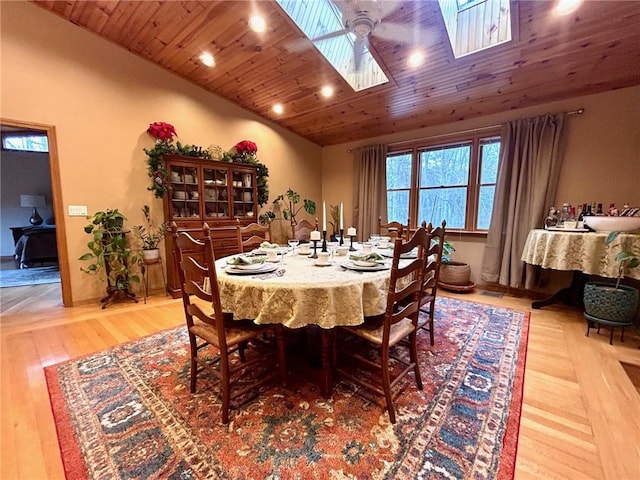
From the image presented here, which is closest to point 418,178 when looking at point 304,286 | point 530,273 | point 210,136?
point 530,273

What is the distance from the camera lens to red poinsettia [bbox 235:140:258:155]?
4086mm

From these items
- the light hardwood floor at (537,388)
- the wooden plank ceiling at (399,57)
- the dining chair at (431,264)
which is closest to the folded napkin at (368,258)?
the dining chair at (431,264)

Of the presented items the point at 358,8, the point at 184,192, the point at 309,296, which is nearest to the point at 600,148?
the point at 358,8

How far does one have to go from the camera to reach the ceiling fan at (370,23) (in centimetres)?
178

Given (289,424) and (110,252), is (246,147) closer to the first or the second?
(110,252)

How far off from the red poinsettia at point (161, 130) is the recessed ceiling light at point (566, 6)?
13.1 ft

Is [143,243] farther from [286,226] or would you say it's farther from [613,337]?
[613,337]

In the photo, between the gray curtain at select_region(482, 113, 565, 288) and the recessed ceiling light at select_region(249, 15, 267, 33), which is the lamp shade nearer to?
the recessed ceiling light at select_region(249, 15, 267, 33)

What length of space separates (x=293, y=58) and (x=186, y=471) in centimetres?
356

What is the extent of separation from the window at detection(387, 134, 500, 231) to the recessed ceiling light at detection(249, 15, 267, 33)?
8.70ft

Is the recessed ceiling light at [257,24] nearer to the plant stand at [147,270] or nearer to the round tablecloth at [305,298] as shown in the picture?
the round tablecloth at [305,298]

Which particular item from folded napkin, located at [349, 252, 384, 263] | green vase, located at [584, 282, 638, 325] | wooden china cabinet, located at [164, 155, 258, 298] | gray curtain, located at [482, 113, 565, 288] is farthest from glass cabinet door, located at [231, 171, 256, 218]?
green vase, located at [584, 282, 638, 325]

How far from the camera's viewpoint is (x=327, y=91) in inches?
137

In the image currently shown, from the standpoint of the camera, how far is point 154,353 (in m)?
2.04
